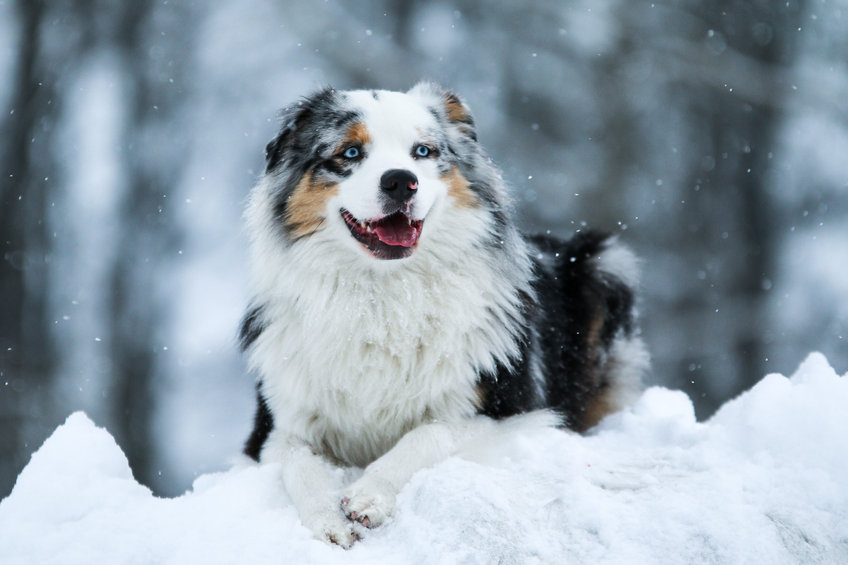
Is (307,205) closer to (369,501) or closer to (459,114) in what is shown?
(459,114)

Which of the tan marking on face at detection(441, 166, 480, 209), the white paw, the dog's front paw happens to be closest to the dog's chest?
the tan marking on face at detection(441, 166, 480, 209)

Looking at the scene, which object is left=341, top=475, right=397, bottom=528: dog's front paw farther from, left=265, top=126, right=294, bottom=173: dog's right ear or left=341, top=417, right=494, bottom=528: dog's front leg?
left=265, top=126, right=294, bottom=173: dog's right ear

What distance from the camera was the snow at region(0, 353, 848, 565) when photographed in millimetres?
2256

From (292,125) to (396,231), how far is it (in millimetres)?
932

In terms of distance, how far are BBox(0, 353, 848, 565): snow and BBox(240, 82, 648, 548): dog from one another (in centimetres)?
33

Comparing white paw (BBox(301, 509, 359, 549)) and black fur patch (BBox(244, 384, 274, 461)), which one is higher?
white paw (BBox(301, 509, 359, 549))

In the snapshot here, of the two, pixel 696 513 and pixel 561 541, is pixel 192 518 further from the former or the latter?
pixel 696 513

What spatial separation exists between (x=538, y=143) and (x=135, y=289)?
5599 millimetres

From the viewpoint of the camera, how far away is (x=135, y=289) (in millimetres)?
9367

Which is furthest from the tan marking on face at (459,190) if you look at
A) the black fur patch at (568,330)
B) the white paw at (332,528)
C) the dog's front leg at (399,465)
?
the white paw at (332,528)

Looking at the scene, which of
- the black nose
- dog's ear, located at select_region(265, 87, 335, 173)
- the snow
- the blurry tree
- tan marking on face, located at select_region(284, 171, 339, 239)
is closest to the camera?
the snow

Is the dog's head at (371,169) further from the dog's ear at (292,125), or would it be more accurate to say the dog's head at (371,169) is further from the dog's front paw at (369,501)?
the dog's front paw at (369,501)

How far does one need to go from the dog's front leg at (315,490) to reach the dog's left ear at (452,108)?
5.98ft

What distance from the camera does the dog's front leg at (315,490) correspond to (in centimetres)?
240
